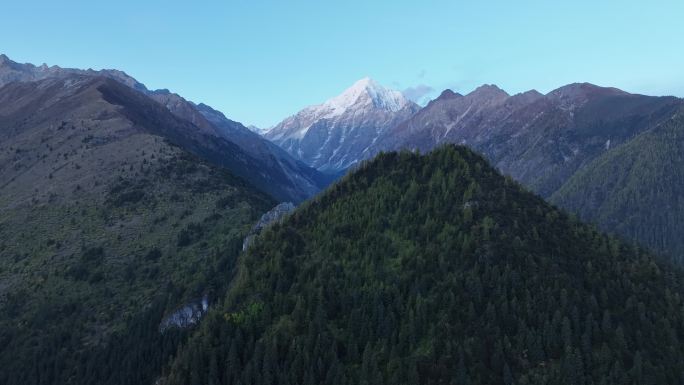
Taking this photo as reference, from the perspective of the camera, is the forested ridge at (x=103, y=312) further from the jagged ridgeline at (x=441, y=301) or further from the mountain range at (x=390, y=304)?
the jagged ridgeline at (x=441, y=301)

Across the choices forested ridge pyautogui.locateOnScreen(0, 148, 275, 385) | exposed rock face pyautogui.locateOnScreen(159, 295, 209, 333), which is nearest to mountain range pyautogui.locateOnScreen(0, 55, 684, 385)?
exposed rock face pyautogui.locateOnScreen(159, 295, 209, 333)

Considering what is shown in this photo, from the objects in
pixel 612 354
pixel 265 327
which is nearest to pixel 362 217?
pixel 265 327

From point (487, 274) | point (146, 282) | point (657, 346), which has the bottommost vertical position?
point (657, 346)

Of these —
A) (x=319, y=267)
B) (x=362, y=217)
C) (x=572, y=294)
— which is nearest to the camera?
(x=572, y=294)

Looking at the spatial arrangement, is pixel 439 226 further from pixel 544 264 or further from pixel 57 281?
pixel 57 281

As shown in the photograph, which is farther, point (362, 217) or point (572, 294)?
point (362, 217)
